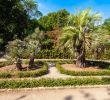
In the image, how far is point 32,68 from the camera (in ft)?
76.8

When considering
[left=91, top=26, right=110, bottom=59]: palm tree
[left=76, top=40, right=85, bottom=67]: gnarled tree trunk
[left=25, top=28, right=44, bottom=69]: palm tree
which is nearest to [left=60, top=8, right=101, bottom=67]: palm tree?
[left=76, top=40, right=85, bottom=67]: gnarled tree trunk

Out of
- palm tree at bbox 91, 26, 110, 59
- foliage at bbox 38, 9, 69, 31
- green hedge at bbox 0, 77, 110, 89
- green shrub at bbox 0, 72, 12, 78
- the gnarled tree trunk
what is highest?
foliage at bbox 38, 9, 69, 31

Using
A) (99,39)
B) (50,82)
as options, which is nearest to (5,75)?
(50,82)

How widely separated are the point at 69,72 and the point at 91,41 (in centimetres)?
412

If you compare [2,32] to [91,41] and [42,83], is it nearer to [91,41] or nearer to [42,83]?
[91,41]

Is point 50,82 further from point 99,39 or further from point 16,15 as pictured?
point 16,15

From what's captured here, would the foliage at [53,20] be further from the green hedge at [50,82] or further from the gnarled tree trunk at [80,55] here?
the green hedge at [50,82]

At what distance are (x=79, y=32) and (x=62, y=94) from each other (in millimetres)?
8758

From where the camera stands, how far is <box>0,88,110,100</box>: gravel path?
52.7 feet

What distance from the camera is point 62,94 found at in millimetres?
16875

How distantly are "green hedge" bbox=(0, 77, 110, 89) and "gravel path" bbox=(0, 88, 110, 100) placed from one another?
638 mm

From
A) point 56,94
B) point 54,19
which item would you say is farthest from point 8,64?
point 54,19

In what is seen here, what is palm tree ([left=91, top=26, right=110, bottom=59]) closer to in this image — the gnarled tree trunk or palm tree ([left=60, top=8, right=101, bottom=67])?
palm tree ([left=60, top=8, right=101, bottom=67])

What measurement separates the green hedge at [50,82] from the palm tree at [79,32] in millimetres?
5419
